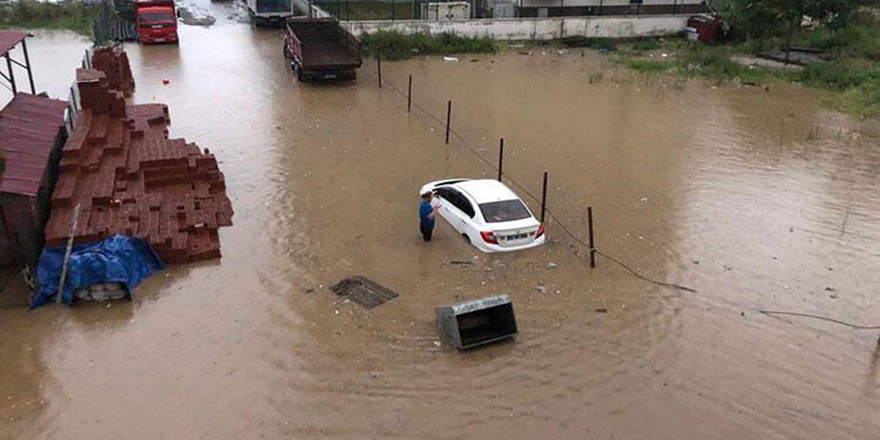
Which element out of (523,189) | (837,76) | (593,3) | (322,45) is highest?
(593,3)

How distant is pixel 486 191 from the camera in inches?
537

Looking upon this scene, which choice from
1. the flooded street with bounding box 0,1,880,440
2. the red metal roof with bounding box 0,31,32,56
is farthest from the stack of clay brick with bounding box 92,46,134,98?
the red metal roof with bounding box 0,31,32,56

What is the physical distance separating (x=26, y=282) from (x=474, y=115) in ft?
49.5

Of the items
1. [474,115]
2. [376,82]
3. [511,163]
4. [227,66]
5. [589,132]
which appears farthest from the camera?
[227,66]

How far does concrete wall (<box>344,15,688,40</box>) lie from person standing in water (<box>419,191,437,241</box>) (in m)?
23.9

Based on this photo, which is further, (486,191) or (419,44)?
(419,44)

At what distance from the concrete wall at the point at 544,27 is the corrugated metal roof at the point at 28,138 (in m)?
20.5

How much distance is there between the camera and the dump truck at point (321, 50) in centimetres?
2655

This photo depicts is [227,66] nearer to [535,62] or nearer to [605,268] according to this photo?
[535,62]

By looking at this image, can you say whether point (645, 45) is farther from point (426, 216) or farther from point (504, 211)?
point (426, 216)

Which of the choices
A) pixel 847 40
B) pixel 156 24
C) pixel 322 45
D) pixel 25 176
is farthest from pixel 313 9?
pixel 25 176

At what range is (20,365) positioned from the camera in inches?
372

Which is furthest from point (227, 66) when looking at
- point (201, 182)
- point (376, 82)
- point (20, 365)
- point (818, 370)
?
point (818, 370)

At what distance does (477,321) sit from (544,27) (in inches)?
1268
